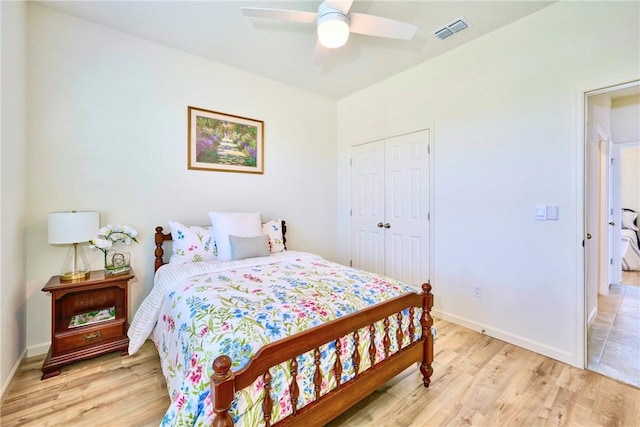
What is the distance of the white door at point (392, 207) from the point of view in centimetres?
315

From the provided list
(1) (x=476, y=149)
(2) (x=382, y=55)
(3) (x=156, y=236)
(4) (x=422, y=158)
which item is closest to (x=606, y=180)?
(1) (x=476, y=149)

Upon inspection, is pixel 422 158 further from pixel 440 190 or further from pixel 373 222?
pixel 373 222

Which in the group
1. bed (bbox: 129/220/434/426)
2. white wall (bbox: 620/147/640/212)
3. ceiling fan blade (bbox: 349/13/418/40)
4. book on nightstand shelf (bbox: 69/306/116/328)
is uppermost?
ceiling fan blade (bbox: 349/13/418/40)

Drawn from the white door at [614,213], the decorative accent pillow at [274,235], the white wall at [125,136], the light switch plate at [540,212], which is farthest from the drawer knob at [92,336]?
the white door at [614,213]

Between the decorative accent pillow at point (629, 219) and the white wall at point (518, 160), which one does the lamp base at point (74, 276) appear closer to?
the white wall at point (518, 160)

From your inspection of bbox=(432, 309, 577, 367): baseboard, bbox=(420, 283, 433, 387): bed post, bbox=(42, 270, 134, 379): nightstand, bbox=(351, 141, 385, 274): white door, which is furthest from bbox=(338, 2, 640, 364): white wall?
bbox=(42, 270, 134, 379): nightstand

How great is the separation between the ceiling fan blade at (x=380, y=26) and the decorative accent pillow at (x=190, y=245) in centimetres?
218

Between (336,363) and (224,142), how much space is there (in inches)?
103

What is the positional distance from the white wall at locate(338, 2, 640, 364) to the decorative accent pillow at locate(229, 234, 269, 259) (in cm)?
185

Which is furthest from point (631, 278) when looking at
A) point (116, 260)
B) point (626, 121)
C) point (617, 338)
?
point (116, 260)

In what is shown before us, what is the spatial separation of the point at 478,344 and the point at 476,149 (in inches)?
70.6

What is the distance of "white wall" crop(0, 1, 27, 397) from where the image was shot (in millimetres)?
1753

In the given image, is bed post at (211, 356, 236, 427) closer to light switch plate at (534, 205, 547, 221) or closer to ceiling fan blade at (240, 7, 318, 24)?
ceiling fan blade at (240, 7, 318, 24)

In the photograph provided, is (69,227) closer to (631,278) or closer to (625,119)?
(625,119)
